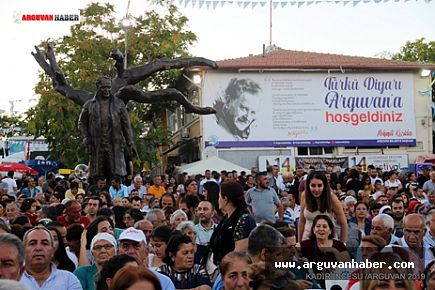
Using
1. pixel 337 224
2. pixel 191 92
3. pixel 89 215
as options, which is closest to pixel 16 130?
pixel 191 92

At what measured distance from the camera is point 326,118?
4022 cm

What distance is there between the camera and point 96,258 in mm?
7066

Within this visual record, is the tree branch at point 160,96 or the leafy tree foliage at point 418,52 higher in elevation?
the leafy tree foliage at point 418,52

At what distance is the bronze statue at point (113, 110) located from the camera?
1550cm

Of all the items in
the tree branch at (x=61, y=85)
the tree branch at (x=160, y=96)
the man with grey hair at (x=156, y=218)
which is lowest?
the man with grey hair at (x=156, y=218)

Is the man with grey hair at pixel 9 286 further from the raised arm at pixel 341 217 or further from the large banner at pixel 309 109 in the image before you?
the large banner at pixel 309 109

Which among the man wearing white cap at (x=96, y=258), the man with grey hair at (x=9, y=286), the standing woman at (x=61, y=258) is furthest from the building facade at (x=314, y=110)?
the man with grey hair at (x=9, y=286)

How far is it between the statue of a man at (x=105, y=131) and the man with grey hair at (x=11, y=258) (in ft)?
32.7

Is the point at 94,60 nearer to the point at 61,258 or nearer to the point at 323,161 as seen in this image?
the point at 323,161

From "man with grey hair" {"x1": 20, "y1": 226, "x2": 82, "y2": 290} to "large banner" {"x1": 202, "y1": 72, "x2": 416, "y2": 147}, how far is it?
32.6m

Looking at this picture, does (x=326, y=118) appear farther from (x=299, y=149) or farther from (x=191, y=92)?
(x=191, y=92)

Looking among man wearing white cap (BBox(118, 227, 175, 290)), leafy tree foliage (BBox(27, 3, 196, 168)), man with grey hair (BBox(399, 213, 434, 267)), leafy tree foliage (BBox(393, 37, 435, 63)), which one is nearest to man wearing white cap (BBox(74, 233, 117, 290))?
man wearing white cap (BBox(118, 227, 175, 290))

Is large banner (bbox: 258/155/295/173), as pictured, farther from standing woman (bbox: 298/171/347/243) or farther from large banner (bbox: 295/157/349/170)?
standing woman (bbox: 298/171/347/243)

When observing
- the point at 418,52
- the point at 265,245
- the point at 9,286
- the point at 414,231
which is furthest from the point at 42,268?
the point at 418,52
